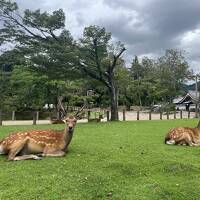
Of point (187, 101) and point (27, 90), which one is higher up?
point (187, 101)

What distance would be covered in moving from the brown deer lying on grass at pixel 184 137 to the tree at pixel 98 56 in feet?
52.5

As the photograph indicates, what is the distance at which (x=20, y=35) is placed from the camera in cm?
2741

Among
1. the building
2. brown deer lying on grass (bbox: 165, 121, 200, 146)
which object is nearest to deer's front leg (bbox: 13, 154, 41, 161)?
brown deer lying on grass (bbox: 165, 121, 200, 146)

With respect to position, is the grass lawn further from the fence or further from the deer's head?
the fence

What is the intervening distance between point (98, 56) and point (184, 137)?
55.8 feet

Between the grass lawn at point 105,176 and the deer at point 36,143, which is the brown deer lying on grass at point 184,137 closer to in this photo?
the grass lawn at point 105,176

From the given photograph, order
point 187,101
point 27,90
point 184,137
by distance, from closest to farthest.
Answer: point 184,137 → point 27,90 → point 187,101

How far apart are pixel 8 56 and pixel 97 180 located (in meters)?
22.2

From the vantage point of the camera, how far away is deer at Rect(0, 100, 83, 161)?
8.46 metres

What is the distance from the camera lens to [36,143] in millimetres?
8703

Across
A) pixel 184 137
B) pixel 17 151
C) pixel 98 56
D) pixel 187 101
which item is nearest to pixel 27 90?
pixel 98 56

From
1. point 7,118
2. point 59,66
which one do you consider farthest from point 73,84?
point 59,66

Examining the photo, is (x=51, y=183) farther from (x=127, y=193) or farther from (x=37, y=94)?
(x=37, y=94)

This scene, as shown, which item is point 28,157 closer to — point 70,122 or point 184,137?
point 70,122
